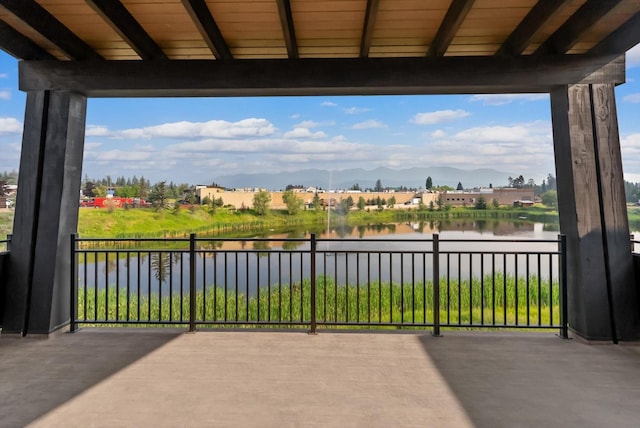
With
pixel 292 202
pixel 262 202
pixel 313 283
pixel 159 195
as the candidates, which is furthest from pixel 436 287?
pixel 159 195

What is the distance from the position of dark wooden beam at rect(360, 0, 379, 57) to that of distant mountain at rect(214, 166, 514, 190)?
14.6 m

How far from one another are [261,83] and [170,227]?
12.8 m

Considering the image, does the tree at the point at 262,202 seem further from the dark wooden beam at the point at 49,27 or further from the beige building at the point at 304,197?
the dark wooden beam at the point at 49,27

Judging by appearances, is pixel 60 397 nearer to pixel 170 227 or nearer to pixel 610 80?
pixel 610 80

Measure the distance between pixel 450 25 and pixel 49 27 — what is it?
10.6 ft

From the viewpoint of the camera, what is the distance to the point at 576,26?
323cm

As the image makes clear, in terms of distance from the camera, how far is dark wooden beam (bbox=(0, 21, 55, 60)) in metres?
A: 3.41

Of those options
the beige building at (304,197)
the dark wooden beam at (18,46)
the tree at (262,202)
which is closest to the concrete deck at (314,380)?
the dark wooden beam at (18,46)

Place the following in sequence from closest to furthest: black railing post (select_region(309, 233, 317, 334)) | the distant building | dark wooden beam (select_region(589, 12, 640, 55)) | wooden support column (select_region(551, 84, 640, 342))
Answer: dark wooden beam (select_region(589, 12, 640, 55)) < wooden support column (select_region(551, 84, 640, 342)) < black railing post (select_region(309, 233, 317, 334)) < the distant building

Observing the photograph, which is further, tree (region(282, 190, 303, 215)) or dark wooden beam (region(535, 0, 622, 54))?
tree (region(282, 190, 303, 215))

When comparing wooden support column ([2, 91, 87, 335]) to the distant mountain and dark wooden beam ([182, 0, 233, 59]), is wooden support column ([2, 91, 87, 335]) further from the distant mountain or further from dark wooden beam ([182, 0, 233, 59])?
the distant mountain

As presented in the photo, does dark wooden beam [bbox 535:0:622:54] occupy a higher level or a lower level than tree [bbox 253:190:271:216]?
higher

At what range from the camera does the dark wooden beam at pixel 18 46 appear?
3.41m

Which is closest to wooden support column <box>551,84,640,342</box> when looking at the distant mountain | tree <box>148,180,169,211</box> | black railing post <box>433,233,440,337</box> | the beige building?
black railing post <box>433,233,440,337</box>
